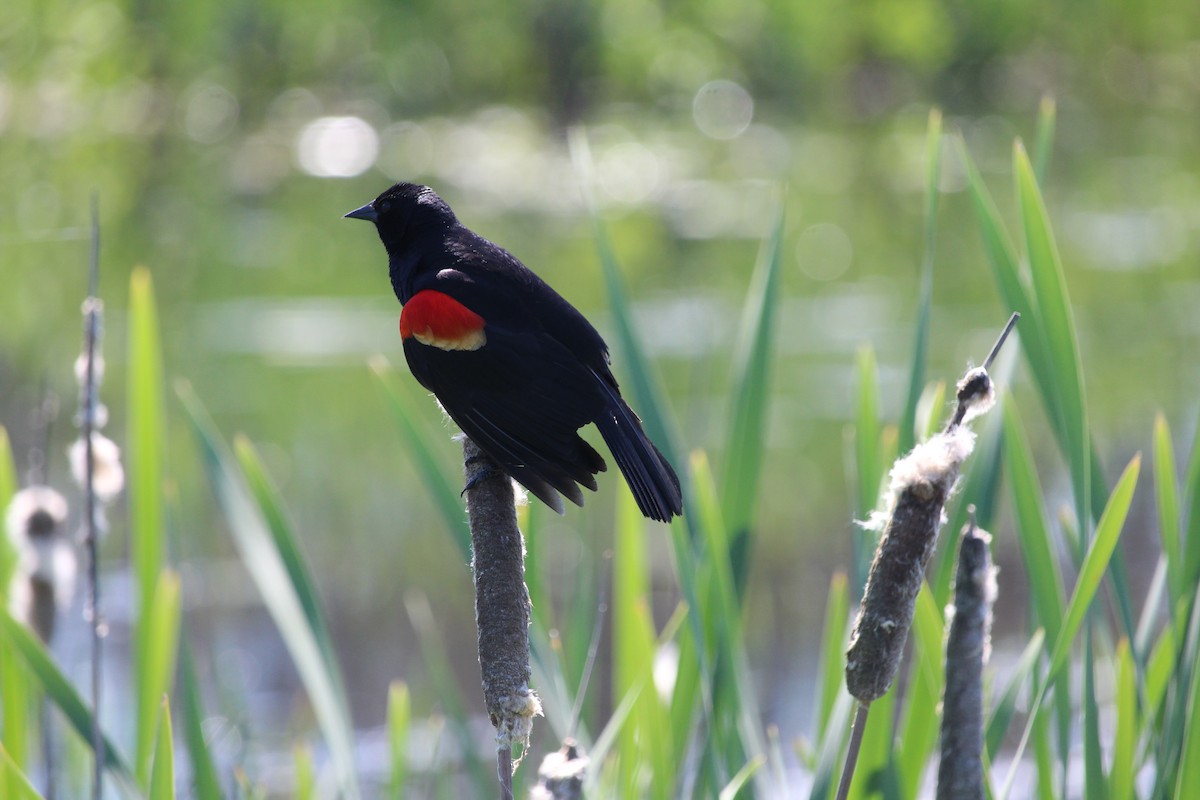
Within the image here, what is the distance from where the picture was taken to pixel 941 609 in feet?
4.46

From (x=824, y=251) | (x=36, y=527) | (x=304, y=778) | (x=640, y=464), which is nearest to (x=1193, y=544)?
(x=640, y=464)

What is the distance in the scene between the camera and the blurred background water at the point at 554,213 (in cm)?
524

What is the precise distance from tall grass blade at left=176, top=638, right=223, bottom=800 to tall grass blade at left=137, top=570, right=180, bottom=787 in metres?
0.03

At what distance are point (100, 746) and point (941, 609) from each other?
87cm

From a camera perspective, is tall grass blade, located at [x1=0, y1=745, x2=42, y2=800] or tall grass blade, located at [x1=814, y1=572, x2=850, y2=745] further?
tall grass blade, located at [x1=814, y1=572, x2=850, y2=745]

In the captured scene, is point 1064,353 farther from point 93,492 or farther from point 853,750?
point 93,492

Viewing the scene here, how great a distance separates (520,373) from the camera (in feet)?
4.01

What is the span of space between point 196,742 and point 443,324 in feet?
1.93

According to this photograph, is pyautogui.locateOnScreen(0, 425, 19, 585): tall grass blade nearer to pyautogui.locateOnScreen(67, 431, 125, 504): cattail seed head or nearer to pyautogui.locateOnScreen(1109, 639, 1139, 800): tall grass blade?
pyautogui.locateOnScreen(67, 431, 125, 504): cattail seed head

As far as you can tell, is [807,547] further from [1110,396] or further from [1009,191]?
[1009,191]

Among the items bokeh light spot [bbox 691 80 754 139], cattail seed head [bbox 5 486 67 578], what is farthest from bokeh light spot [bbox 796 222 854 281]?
cattail seed head [bbox 5 486 67 578]

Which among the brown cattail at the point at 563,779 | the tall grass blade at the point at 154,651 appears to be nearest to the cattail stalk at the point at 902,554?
the brown cattail at the point at 563,779

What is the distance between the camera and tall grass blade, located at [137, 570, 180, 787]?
1466mm

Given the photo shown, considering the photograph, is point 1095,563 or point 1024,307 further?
point 1024,307
